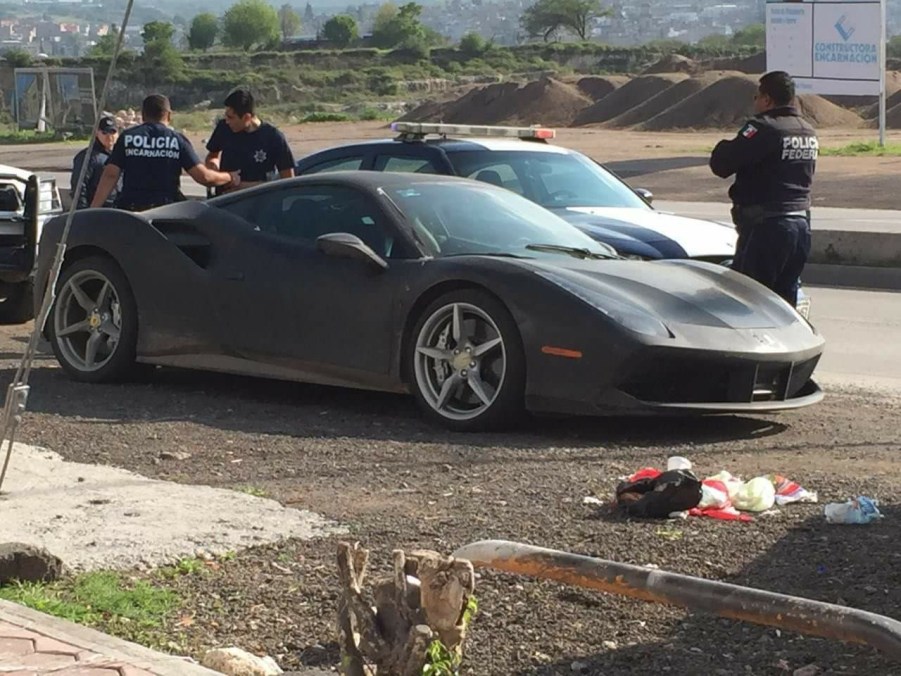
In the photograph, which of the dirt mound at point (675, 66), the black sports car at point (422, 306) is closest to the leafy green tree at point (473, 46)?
the dirt mound at point (675, 66)

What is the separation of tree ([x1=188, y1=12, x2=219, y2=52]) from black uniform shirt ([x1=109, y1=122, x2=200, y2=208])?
13492 centimetres

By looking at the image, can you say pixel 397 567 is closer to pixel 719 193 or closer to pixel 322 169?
pixel 322 169

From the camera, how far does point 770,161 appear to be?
33.6ft

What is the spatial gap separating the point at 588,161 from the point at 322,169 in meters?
2.04

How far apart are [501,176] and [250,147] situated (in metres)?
1.83

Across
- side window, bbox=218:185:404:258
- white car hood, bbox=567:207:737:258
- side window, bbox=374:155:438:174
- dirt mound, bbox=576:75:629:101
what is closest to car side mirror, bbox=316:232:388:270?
side window, bbox=218:185:404:258

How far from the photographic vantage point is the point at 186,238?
9570 millimetres

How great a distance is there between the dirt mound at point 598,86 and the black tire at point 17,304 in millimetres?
54419

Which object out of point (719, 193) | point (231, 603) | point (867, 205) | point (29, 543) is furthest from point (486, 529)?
point (719, 193)

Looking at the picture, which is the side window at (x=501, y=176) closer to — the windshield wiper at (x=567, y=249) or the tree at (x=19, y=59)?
the windshield wiper at (x=567, y=249)

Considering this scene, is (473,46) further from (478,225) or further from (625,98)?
(478,225)

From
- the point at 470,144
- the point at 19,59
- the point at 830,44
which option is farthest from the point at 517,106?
the point at 470,144

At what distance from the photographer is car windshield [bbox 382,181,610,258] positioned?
348 inches

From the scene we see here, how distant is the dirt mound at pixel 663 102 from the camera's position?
57875 mm
